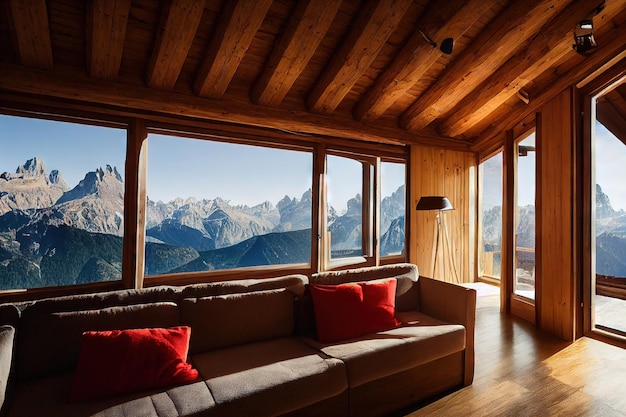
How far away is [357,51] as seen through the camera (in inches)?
122

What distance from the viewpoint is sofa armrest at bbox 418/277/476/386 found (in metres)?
2.58

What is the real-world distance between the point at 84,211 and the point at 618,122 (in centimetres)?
544

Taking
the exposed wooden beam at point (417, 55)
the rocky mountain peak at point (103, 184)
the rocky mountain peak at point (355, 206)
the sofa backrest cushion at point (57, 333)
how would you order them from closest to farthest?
the sofa backrest cushion at point (57, 333) → the exposed wooden beam at point (417, 55) → the rocky mountain peak at point (103, 184) → the rocky mountain peak at point (355, 206)

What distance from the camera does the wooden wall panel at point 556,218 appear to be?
137 inches

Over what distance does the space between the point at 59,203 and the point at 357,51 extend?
122 inches

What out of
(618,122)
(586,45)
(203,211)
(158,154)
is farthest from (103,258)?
(618,122)

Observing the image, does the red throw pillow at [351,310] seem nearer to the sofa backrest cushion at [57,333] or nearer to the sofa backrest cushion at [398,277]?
the sofa backrest cushion at [398,277]

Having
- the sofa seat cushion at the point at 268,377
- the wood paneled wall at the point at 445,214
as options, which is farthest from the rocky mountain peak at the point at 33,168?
the wood paneled wall at the point at 445,214

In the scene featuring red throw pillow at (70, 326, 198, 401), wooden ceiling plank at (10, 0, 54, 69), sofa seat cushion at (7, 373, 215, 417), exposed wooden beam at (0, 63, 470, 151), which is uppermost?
wooden ceiling plank at (10, 0, 54, 69)

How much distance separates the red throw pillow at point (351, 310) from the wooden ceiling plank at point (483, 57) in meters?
2.45

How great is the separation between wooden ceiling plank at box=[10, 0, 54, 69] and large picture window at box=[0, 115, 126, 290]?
0.60 meters

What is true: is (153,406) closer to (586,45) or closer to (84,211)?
(84,211)

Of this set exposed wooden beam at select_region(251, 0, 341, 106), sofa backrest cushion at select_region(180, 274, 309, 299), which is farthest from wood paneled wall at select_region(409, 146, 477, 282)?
sofa backrest cushion at select_region(180, 274, 309, 299)

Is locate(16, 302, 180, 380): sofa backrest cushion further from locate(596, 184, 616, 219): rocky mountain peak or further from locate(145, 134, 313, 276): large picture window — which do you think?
locate(596, 184, 616, 219): rocky mountain peak
